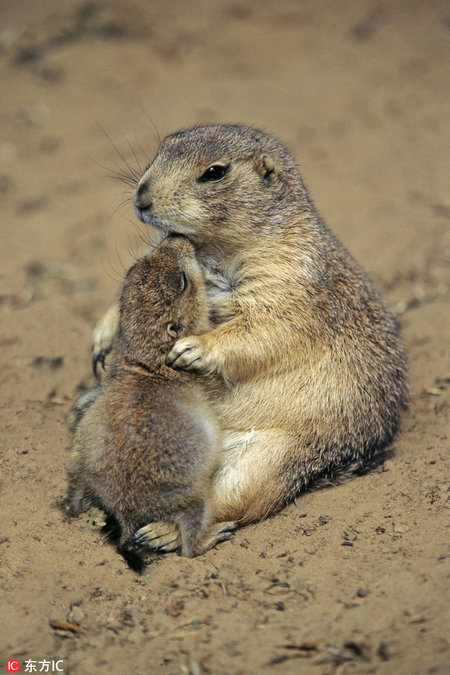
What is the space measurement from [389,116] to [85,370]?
5.90m

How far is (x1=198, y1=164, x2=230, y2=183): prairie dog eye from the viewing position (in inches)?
168

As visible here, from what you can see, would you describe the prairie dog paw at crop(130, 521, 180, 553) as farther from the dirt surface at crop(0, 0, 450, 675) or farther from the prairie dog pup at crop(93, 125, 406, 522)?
the prairie dog pup at crop(93, 125, 406, 522)

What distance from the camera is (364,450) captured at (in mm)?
4363

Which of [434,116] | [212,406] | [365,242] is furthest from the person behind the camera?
[434,116]

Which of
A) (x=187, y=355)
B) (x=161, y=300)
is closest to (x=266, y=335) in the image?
(x=187, y=355)

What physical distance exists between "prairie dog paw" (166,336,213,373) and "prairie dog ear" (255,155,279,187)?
1.24 m

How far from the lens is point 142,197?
4.09 metres

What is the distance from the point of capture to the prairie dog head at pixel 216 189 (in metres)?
4.11

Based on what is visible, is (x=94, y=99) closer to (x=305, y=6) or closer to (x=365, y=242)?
(x=305, y=6)

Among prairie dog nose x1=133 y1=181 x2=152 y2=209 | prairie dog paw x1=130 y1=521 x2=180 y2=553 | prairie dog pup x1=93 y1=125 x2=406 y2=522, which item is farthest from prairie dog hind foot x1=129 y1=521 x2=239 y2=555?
prairie dog nose x1=133 y1=181 x2=152 y2=209

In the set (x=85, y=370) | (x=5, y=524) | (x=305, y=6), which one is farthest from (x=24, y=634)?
(x=305, y=6)

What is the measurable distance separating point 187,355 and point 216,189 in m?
1.10

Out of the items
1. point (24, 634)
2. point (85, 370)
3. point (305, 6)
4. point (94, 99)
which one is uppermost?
point (305, 6)

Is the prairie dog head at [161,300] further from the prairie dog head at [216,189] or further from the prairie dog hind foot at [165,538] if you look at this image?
the prairie dog hind foot at [165,538]
